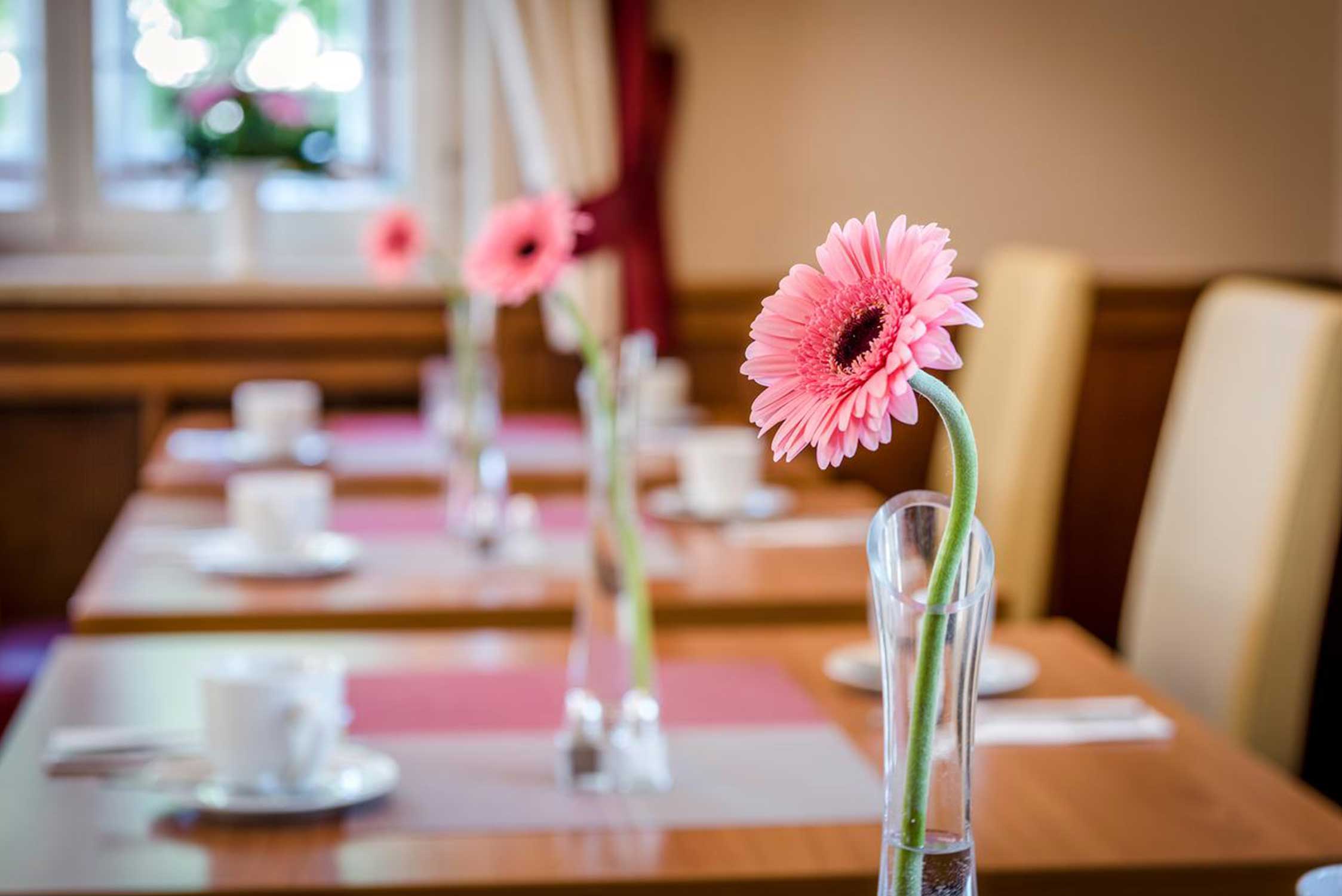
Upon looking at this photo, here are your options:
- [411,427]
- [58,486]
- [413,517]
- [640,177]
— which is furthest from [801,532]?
[58,486]

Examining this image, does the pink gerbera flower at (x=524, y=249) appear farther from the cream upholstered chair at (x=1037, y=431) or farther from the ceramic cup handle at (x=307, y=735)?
the cream upholstered chair at (x=1037, y=431)

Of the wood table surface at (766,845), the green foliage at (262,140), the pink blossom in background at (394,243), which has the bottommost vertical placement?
the wood table surface at (766,845)

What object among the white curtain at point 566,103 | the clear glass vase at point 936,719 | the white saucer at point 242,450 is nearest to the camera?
the clear glass vase at point 936,719

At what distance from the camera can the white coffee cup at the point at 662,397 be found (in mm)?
3283

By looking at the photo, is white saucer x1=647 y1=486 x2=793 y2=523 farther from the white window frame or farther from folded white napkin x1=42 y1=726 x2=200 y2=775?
the white window frame

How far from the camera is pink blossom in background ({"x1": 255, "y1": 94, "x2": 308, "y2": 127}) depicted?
379 centimetres

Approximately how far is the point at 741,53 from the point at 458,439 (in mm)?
1606

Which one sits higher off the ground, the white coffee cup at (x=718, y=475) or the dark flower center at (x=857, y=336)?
the dark flower center at (x=857, y=336)

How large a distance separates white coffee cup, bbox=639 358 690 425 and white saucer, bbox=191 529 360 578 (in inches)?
48.8

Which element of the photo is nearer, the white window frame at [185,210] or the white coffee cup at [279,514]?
the white coffee cup at [279,514]

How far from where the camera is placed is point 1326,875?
0.58m

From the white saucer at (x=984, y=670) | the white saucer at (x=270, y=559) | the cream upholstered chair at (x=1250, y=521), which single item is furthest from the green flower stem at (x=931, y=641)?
the white saucer at (x=270, y=559)

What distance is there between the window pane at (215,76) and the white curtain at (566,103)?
336 millimetres

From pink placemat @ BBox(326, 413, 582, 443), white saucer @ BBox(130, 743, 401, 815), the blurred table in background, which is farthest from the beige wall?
white saucer @ BBox(130, 743, 401, 815)
